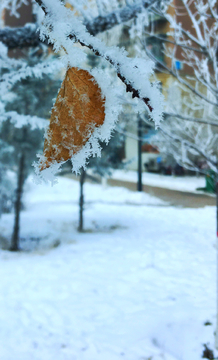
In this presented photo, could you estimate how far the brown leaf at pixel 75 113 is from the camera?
54 centimetres

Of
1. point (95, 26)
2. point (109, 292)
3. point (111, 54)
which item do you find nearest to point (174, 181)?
point (109, 292)

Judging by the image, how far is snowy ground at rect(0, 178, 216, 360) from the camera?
9.94ft

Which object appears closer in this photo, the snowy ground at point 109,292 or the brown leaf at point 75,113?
the brown leaf at point 75,113

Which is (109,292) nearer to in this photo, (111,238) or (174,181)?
(111,238)

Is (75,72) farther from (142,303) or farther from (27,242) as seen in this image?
A: (27,242)

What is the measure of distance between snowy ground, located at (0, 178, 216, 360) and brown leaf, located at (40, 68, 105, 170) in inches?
112

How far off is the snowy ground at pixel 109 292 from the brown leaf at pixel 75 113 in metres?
2.84

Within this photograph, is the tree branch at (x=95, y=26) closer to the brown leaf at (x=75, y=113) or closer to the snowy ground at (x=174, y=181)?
the brown leaf at (x=75, y=113)

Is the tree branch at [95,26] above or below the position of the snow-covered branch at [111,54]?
above

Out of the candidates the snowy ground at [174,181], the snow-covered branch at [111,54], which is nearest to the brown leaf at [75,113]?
the snow-covered branch at [111,54]

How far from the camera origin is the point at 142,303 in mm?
4016

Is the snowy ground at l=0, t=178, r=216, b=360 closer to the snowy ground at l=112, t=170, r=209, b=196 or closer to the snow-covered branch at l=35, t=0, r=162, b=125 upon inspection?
the snow-covered branch at l=35, t=0, r=162, b=125

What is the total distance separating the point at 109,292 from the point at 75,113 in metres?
4.22

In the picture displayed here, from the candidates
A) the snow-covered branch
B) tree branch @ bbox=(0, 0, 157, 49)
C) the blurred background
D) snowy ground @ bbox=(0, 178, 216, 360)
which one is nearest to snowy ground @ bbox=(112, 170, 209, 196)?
the blurred background
